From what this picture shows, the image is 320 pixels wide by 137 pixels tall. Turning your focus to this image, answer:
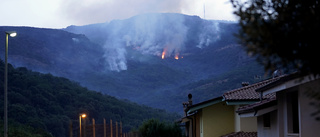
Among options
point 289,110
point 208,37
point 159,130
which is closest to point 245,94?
point 289,110

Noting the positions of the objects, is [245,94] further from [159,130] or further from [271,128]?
[159,130]

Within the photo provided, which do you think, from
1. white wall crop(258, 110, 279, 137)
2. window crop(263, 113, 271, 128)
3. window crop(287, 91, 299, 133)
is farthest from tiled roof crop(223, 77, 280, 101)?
window crop(287, 91, 299, 133)

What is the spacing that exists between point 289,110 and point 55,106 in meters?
60.5

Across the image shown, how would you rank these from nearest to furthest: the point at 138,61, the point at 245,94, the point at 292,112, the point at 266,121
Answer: the point at 292,112, the point at 266,121, the point at 245,94, the point at 138,61

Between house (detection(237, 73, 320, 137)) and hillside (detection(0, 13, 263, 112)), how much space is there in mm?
90256

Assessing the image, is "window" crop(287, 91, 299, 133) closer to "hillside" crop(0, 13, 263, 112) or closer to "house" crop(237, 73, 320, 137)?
"house" crop(237, 73, 320, 137)

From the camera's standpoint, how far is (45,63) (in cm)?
14225

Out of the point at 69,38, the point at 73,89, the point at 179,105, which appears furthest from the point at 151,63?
the point at 73,89

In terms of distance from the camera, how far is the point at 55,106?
73.3 m

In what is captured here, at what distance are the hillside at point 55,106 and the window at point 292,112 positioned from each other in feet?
135

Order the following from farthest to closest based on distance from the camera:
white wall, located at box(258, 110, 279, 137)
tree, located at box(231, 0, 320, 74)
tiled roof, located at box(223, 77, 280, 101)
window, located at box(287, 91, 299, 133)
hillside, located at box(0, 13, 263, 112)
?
hillside, located at box(0, 13, 263, 112), tiled roof, located at box(223, 77, 280, 101), white wall, located at box(258, 110, 279, 137), window, located at box(287, 91, 299, 133), tree, located at box(231, 0, 320, 74)

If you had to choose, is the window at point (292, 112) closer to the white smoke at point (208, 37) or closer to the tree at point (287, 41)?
the tree at point (287, 41)

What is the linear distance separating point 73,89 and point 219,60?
66.1 m

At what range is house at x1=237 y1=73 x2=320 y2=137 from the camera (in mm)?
13305
